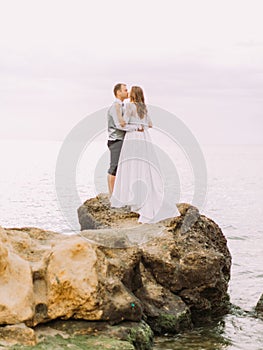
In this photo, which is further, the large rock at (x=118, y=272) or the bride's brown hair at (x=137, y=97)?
the bride's brown hair at (x=137, y=97)

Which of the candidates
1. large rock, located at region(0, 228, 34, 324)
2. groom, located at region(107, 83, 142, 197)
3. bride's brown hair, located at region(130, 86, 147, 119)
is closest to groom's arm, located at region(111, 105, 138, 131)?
groom, located at region(107, 83, 142, 197)

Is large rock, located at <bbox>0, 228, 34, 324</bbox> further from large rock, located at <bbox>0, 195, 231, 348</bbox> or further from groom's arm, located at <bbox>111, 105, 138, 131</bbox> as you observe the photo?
groom's arm, located at <bbox>111, 105, 138, 131</bbox>

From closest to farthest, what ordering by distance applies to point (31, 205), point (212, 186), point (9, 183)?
point (31, 205) < point (212, 186) < point (9, 183)

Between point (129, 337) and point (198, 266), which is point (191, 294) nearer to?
point (198, 266)

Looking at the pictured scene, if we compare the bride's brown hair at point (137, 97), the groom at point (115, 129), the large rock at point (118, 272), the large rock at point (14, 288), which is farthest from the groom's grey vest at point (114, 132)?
the large rock at point (14, 288)

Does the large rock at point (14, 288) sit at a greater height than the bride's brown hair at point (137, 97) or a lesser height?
lesser

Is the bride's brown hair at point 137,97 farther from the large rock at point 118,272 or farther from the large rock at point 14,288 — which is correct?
the large rock at point 14,288

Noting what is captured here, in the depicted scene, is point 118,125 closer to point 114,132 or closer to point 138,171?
point 114,132

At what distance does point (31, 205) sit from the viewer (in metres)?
46.5

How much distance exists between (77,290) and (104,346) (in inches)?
38.3

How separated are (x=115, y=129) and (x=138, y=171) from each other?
1122 mm

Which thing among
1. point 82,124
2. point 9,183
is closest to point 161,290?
point 82,124

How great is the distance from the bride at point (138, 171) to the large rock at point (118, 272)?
0.39 meters

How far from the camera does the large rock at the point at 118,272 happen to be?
32.1ft
